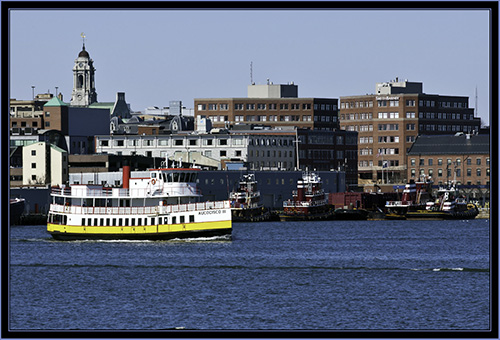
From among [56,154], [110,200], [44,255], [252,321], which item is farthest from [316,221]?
[252,321]

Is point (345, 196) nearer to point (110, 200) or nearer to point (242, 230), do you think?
point (242, 230)

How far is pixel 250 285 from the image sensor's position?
61.0 meters

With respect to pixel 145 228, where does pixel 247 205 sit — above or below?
above

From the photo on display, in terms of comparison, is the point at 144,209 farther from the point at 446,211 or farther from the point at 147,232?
the point at 446,211

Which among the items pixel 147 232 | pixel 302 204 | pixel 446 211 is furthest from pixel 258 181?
pixel 147 232

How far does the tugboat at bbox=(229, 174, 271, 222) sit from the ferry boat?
185ft

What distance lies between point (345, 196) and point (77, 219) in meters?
88.1

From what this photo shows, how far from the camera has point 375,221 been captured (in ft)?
542

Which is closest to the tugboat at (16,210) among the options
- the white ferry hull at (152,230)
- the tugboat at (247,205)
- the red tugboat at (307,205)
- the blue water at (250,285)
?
the tugboat at (247,205)

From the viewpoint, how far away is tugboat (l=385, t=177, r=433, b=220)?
167625mm

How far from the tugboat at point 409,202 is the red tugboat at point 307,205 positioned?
32.9ft

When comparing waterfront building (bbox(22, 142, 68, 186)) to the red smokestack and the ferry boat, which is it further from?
the ferry boat

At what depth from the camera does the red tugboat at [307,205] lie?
16250 centimetres

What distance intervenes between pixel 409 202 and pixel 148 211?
8107cm
